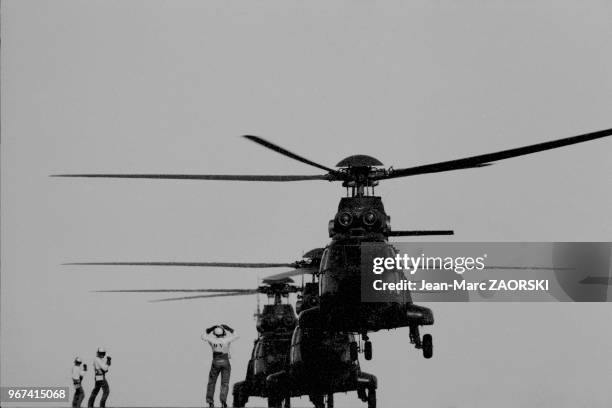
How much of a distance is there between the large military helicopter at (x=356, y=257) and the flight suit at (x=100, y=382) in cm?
738

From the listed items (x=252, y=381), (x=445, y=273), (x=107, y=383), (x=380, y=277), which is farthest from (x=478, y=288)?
(x=252, y=381)

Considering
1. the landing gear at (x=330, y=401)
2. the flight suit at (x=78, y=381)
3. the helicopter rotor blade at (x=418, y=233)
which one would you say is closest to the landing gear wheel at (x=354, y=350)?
the helicopter rotor blade at (x=418, y=233)

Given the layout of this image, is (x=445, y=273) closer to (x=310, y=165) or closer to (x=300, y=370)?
(x=310, y=165)

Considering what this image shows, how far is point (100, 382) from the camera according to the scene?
28.1 metres

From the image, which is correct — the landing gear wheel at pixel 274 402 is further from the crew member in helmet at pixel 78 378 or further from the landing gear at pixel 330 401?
the crew member in helmet at pixel 78 378

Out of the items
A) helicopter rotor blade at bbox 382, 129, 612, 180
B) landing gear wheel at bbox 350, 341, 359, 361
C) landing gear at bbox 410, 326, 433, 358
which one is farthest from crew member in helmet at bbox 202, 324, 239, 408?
helicopter rotor blade at bbox 382, 129, 612, 180

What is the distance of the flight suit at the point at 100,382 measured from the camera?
28.0 meters

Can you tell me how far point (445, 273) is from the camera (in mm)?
22453

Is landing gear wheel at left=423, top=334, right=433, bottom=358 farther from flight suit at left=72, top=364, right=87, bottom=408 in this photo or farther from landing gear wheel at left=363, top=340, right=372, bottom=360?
flight suit at left=72, top=364, right=87, bottom=408

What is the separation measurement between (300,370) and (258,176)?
9.98 meters

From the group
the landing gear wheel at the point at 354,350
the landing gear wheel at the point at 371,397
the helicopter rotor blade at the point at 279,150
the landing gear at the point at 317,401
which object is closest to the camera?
the helicopter rotor blade at the point at 279,150

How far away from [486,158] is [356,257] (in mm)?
4460

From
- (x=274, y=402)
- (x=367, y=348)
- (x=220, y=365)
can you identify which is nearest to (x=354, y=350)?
(x=367, y=348)

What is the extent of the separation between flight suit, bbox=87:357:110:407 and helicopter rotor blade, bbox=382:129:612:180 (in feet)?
32.9
